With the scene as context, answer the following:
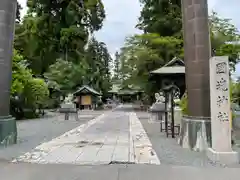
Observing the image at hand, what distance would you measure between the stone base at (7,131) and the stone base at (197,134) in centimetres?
517

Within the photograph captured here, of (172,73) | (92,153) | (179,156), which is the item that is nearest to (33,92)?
(172,73)

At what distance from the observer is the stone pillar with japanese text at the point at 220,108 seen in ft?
18.1

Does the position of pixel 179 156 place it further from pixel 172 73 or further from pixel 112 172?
pixel 172 73

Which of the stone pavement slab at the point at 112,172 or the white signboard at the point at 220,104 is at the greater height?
the white signboard at the point at 220,104

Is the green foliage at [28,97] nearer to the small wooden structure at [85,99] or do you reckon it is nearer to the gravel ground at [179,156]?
the gravel ground at [179,156]

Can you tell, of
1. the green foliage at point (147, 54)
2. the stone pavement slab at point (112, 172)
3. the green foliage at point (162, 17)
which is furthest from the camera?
the green foliage at point (162, 17)

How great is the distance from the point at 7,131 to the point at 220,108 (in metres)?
5.99

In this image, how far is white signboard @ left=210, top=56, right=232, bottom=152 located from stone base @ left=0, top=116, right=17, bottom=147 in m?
5.76

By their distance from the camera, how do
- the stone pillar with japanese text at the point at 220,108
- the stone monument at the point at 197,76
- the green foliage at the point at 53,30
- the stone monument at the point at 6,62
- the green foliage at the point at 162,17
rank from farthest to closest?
1. the green foliage at the point at 53,30
2. the green foliage at the point at 162,17
3. the stone monument at the point at 6,62
4. the stone monument at the point at 197,76
5. the stone pillar with japanese text at the point at 220,108

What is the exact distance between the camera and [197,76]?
7082mm

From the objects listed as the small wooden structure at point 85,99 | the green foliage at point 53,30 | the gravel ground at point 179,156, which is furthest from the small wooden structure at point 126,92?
the gravel ground at point 179,156

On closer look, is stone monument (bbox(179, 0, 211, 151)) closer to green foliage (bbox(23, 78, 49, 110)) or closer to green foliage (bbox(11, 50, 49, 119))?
green foliage (bbox(11, 50, 49, 119))

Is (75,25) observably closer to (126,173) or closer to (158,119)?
(158,119)

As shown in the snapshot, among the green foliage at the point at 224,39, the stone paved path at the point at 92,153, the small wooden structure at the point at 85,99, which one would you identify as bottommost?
the stone paved path at the point at 92,153
